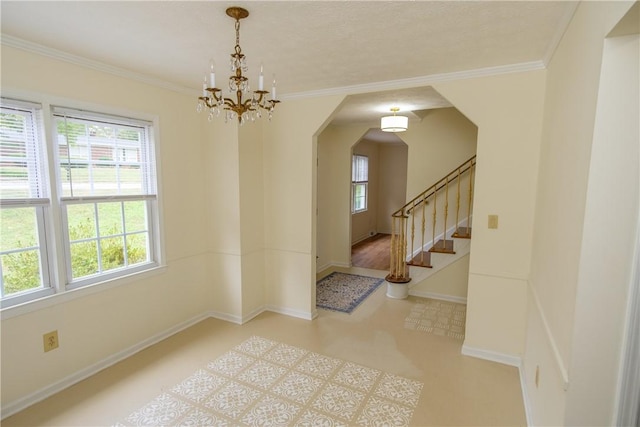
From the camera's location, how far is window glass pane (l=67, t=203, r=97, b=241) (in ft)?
8.39

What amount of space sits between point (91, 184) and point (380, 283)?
153 inches

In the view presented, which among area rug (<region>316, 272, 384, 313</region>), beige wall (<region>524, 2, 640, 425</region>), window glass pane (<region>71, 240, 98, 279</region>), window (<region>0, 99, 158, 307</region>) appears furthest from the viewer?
area rug (<region>316, 272, 384, 313</region>)

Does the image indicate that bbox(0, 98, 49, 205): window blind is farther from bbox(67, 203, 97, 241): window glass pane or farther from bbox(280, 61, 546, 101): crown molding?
bbox(280, 61, 546, 101): crown molding

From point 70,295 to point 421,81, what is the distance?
3.41m

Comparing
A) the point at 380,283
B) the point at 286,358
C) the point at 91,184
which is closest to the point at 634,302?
the point at 286,358

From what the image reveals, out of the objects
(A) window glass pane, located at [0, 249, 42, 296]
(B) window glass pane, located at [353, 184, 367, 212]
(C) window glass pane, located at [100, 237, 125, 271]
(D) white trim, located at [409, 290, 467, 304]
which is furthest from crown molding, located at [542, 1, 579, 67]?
(B) window glass pane, located at [353, 184, 367, 212]

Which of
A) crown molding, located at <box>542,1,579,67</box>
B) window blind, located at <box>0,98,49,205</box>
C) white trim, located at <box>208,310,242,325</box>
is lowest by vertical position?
white trim, located at <box>208,310,242,325</box>

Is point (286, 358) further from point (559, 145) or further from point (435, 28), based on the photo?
point (435, 28)

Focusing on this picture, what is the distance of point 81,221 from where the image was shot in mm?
2621

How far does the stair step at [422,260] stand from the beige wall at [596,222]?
2828 mm

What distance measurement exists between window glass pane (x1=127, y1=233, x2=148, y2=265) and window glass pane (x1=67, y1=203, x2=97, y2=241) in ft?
1.11

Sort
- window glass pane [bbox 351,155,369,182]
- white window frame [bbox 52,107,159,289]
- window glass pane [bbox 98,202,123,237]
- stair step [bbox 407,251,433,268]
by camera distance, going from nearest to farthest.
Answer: white window frame [bbox 52,107,159,289] < window glass pane [bbox 98,202,123,237] < stair step [bbox 407,251,433,268] < window glass pane [bbox 351,155,369,182]

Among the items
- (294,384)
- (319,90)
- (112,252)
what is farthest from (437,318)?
(112,252)

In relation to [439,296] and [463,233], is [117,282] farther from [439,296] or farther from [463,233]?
[463,233]
